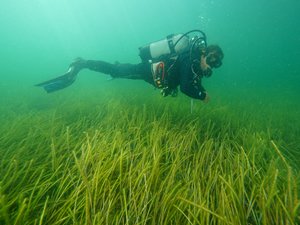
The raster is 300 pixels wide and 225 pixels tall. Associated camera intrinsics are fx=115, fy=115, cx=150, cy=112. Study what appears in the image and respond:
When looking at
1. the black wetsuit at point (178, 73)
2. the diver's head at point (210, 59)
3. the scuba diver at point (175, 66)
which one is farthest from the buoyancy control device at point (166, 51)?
the diver's head at point (210, 59)

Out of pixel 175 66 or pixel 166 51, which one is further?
pixel 166 51

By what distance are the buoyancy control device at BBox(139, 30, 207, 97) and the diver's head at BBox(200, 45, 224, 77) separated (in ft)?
0.94

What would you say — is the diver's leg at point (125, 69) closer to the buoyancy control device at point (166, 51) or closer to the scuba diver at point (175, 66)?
the scuba diver at point (175, 66)

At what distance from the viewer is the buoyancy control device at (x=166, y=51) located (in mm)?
3271

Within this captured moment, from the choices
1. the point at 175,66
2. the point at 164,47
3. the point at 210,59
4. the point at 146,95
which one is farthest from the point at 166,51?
the point at 146,95

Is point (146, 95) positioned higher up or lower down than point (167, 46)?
lower down

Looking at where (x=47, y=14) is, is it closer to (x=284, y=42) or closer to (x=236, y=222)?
(x=236, y=222)

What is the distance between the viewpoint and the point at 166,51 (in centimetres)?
382

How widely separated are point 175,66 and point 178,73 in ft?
0.72

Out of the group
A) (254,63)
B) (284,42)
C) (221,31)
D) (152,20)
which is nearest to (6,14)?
(152,20)

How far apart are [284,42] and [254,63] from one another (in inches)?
784

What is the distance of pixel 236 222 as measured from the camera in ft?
2.65

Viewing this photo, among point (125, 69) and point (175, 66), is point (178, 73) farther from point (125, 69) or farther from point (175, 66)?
point (125, 69)

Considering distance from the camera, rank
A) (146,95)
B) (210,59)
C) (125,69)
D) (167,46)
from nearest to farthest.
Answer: (210,59) → (167,46) → (125,69) → (146,95)
